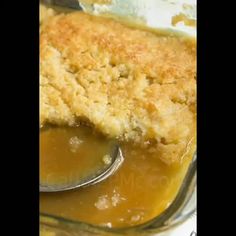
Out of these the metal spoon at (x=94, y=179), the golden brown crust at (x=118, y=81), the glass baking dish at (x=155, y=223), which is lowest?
the glass baking dish at (x=155, y=223)

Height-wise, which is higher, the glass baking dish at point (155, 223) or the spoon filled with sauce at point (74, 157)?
the spoon filled with sauce at point (74, 157)

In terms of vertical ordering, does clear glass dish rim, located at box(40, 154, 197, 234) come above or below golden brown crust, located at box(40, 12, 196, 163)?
below

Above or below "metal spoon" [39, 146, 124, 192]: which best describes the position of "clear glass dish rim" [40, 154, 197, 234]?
below

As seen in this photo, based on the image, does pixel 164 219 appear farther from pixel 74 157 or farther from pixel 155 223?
pixel 74 157

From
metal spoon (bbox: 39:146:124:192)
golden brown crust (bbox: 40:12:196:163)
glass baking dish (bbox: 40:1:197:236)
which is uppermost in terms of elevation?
golden brown crust (bbox: 40:12:196:163)
